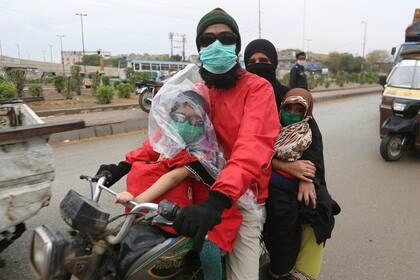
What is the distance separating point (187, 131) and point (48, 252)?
789mm

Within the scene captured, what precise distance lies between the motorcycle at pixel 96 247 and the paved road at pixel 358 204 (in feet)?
5.71

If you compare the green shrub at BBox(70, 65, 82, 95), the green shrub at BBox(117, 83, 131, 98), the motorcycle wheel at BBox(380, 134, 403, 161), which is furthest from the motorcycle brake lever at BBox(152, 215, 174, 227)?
the green shrub at BBox(70, 65, 82, 95)

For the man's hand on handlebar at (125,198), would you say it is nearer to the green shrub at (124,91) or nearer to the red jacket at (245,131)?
the red jacket at (245,131)

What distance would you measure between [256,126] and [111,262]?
88 cm

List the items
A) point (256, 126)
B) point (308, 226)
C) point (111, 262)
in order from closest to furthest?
point (111, 262) < point (256, 126) < point (308, 226)

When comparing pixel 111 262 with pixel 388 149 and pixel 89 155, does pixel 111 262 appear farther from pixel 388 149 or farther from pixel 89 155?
pixel 388 149

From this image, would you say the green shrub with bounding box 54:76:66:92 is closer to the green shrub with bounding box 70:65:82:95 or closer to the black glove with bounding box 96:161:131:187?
the green shrub with bounding box 70:65:82:95

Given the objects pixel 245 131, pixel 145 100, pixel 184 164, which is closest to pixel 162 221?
pixel 184 164

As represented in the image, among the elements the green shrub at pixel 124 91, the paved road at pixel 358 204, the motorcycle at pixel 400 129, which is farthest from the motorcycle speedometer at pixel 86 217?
the green shrub at pixel 124 91

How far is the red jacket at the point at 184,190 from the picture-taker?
1864mm

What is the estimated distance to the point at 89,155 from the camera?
261 inches

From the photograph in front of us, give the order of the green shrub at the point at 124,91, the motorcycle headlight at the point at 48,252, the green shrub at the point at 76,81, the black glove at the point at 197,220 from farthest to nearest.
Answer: the green shrub at the point at 124,91 < the green shrub at the point at 76,81 < the black glove at the point at 197,220 < the motorcycle headlight at the point at 48,252

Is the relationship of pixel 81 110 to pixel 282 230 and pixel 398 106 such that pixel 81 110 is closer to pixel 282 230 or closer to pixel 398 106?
pixel 398 106

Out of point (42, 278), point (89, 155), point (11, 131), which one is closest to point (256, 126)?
point (42, 278)
